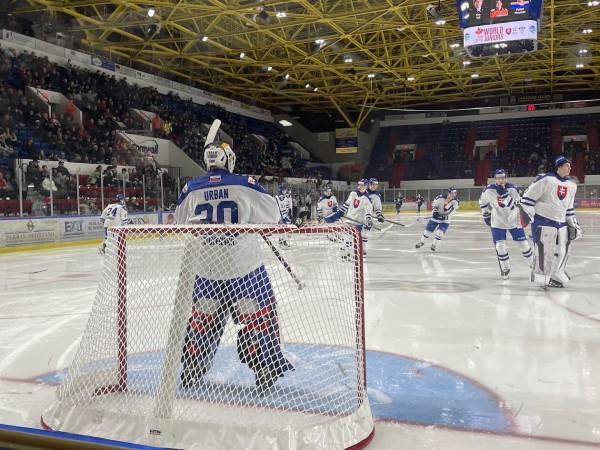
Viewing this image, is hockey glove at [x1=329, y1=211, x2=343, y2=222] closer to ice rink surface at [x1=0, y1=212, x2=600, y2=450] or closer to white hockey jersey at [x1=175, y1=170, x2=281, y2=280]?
ice rink surface at [x1=0, y1=212, x2=600, y2=450]

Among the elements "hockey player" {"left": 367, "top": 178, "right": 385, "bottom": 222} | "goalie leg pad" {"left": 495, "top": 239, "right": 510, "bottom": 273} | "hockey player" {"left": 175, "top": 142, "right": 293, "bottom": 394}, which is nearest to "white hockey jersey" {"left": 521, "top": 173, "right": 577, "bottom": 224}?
"goalie leg pad" {"left": 495, "top": 239, "right": 510, "bottom": 273}

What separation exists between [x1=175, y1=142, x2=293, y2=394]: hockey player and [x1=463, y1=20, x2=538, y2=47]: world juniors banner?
7.10m

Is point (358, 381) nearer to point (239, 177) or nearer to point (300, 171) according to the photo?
point (239, 177)

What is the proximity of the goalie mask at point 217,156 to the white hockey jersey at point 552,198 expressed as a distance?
392 cm

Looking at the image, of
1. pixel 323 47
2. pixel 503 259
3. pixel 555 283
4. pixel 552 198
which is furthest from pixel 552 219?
pixel 323 47

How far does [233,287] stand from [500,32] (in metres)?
7.53

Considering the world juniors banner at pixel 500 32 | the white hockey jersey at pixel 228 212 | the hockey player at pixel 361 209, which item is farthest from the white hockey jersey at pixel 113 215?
the white hockey jersey at pixel 228 212

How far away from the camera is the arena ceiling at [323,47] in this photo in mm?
15594

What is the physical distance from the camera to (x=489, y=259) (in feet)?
28.2

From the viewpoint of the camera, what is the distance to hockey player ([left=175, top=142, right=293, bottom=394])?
2451 millimetres

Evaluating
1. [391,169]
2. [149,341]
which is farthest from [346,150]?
[149,341]

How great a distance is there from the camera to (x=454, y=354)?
3301 millimetres

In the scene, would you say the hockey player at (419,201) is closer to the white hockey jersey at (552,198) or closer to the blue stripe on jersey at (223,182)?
the white hockey jersey at (552,198)

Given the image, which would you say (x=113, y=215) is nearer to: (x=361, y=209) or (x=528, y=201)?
(x=361, y=209)
